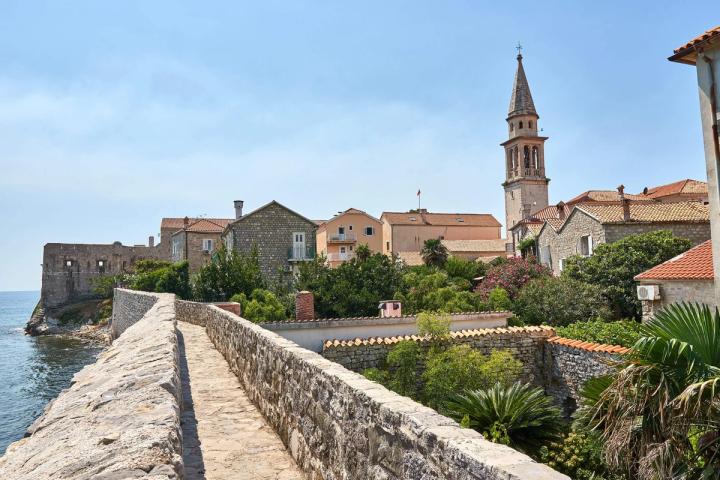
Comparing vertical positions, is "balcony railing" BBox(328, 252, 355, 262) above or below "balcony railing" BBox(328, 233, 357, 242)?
below

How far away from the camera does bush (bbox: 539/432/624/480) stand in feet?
31.3

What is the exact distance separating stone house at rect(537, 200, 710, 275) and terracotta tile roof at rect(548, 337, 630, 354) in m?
14.9

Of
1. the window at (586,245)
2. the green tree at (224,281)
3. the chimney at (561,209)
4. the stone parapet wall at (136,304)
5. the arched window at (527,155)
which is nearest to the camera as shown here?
the stone parapet wall at (136,304)

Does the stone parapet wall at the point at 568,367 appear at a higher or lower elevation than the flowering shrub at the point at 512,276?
lower

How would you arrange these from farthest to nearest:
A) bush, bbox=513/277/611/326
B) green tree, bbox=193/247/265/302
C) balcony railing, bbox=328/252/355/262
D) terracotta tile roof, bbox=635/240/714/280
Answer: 1. balcony railing, bbox=328/252/355/262
2. green tree, bbox=193/247/265/302
3. bush, bbox=513/277/611/326
4. terracotta tile roof, bbox=635/240/714/280

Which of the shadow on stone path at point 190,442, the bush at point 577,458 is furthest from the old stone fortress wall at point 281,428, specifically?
the bush at point 577,458

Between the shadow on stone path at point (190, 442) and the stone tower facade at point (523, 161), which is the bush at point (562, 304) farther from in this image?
the stone tower facade at point (523, 161)

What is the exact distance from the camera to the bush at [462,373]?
1578cm

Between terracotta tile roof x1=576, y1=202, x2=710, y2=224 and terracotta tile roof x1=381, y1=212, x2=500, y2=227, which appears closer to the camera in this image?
terracotta tile roof x1=576, y1=202, x2=710, y2=224

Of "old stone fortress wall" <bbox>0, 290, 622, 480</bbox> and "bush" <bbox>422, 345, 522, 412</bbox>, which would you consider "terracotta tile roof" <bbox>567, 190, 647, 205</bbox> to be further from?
"old stone fortress wall" <bbox>0, 290, 622, 480</bbox>

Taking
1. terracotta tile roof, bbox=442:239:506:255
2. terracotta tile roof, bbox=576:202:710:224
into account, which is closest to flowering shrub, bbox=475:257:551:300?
terracotta tile roof, bbox=576:202:710:224

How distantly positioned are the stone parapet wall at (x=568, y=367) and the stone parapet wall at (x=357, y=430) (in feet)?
41.0

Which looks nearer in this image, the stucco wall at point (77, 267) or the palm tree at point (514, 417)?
the palm tree at point (514, 417)

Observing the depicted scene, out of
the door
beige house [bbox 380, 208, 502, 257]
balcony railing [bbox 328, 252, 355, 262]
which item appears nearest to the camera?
the door
